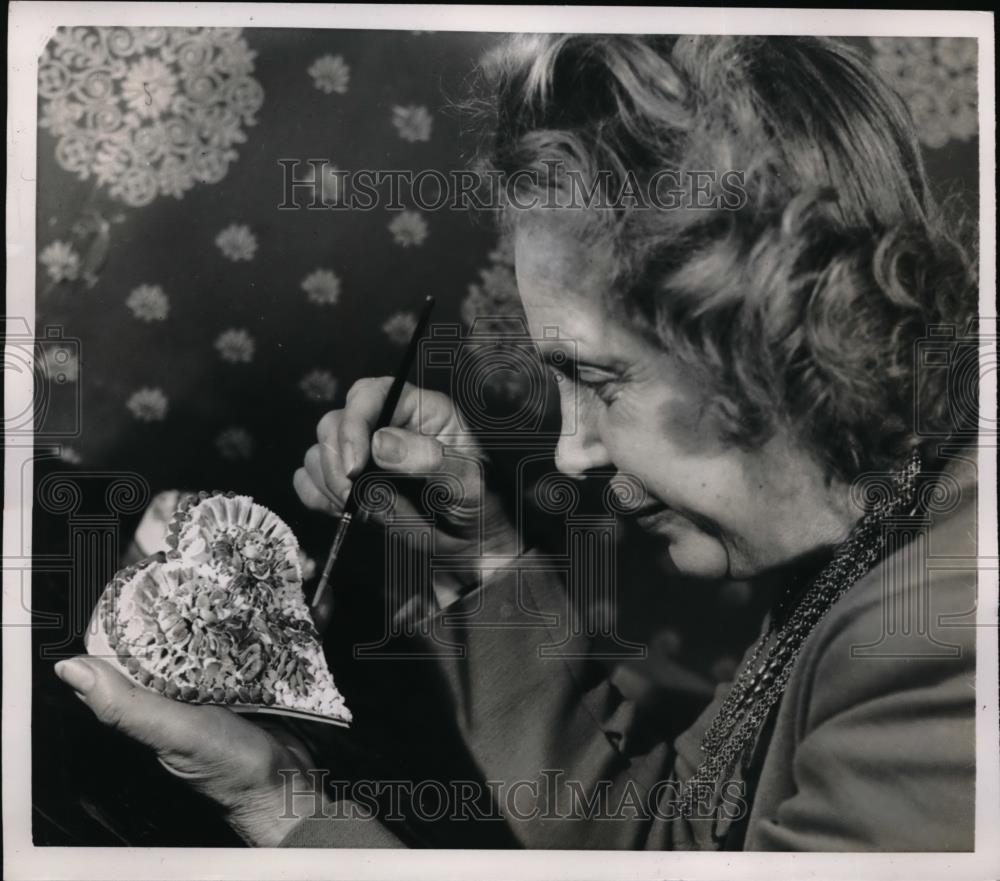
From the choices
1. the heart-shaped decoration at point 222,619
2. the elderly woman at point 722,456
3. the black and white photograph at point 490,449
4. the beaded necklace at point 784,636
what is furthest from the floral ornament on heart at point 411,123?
the beaded necklace at point 784,636

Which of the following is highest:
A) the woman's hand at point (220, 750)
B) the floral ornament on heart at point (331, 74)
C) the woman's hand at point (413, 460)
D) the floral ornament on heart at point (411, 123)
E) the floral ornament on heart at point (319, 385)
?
the floral ornament on heart at point (331, 74)

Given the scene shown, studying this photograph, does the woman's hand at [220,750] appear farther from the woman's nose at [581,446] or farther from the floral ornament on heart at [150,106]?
the floral ornament on heart at [150,106]

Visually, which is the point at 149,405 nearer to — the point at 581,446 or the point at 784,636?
the point at 581,446

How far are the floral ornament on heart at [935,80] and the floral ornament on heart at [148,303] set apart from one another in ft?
3.75

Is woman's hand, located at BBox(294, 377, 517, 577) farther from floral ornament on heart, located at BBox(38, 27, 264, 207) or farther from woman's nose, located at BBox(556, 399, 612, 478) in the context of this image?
floral ornament on heart, located at BBox(38, 27, 264, 207)

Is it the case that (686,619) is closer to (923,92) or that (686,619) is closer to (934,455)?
(934,455)

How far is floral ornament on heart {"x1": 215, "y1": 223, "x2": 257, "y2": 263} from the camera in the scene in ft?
4.33

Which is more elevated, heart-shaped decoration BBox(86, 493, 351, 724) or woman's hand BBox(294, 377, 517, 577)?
woman's hand BBox(294, 377, 517, 577)

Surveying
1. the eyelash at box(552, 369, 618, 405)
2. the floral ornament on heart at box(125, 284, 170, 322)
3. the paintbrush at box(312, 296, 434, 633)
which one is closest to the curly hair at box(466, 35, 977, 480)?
the eyelash at box(552, 369, 618, 405)

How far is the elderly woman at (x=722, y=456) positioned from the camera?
1.28m

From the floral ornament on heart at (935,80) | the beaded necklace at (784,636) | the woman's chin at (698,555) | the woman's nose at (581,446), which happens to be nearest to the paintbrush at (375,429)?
the woman's nose at (581,446)

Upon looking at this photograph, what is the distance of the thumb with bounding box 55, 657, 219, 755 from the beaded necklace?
76 centimetres

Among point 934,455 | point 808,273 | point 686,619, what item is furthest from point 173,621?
point 934,455

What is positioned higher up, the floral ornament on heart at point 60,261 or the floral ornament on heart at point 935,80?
the floral ornament on heart at point 935,80
